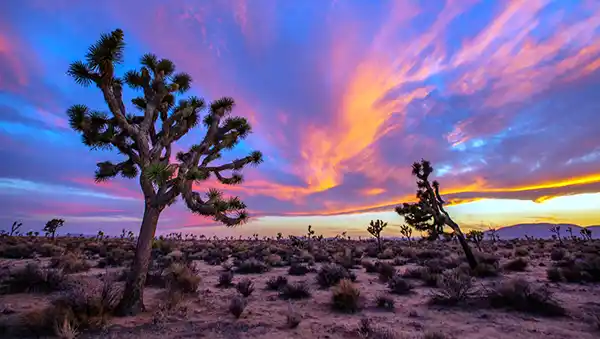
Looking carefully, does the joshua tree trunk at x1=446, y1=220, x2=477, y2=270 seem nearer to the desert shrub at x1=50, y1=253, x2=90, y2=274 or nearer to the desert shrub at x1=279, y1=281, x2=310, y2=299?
the desert shrub at x1=279, y1=281, x2=310, y2=299

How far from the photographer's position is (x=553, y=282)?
439 inches

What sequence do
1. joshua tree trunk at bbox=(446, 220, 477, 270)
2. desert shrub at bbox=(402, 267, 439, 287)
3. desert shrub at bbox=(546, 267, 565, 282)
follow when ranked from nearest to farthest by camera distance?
desert shrub at bbox=(546, 267, 565, 282), desert shrub at bbox=(402, 267, 439, 287), joshua tree trunk at bbox=(446, 220, 477, 270)

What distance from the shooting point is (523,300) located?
7797 mm

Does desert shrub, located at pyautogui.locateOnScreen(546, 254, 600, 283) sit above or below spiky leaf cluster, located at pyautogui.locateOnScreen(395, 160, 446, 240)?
below

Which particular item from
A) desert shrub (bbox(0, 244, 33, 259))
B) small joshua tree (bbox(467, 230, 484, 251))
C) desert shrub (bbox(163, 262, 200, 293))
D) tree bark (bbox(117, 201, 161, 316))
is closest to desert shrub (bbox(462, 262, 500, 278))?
desert shrub (bbox(163, 262, 200, 293))

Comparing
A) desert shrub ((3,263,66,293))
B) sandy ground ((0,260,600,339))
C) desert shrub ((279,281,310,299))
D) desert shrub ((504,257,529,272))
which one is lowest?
sandy ground ((0,260,600,339))

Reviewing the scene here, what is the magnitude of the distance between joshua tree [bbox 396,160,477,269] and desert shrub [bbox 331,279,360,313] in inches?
317

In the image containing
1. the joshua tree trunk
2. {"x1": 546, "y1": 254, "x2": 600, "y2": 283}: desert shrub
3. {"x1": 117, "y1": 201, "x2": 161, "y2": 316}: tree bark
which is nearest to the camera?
{"x1": 117, "y1": 201, "x2": 161, "y2": 316}: tree bark

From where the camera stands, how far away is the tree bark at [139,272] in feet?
23.2

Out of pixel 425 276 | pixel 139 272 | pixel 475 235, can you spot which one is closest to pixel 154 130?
pixel 139 272

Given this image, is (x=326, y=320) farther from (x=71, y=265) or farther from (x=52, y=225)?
(x=52, y=225)

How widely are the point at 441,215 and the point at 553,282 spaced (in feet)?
16.1

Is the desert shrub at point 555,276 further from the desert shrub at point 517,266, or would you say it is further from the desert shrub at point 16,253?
the desert shrub at point 16,253

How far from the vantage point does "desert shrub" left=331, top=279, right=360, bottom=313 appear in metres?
8.25
